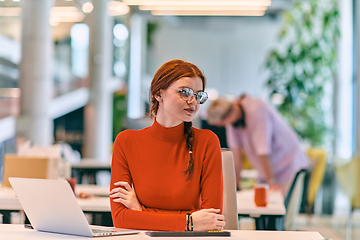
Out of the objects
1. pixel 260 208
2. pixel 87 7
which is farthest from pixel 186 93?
pixel 87 7

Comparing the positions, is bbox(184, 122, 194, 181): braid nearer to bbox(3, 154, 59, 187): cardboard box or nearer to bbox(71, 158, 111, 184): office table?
bbox(3, 154, 59, 187): cardboard box

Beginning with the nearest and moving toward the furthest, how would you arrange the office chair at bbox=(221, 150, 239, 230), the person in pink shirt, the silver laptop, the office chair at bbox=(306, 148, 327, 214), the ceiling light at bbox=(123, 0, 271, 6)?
the silver laptop, the office chair at bbox=(221, 150, 239, 230), the person in pink shirt, the office chair at bbox=(306, 148, 327, 214), the ceiling light at bbox=(123, 0, 271, 6)

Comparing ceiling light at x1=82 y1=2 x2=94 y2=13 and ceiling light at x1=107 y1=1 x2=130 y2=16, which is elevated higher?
ceiling light at x1=107 y1=1 x2=130 y2=16

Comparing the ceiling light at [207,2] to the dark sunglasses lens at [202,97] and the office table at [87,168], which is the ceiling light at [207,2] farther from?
the dark sunglasses lens at [202,97]

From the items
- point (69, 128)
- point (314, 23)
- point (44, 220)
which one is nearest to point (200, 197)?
point (44, 220)

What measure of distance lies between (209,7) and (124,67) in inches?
99.4

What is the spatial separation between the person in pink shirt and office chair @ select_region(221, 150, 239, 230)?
53.5 inches

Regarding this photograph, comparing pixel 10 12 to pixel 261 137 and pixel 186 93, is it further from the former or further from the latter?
pixel 186 93

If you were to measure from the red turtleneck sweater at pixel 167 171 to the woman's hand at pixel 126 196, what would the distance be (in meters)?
0.02

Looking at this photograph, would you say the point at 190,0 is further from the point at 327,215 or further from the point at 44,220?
the point at 44,220

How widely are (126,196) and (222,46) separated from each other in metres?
9.48

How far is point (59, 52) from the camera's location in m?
7.90

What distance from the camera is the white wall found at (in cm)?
1050

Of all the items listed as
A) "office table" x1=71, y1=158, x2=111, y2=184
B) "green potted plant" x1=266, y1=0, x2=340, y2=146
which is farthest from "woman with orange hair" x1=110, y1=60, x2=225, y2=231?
"green potted plant" x1=266, y1=0, x2=340, y2=146
